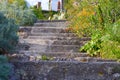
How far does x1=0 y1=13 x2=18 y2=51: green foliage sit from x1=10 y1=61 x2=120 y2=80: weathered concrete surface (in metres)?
0.47

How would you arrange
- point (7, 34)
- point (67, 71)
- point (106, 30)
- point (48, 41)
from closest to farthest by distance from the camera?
point (67, 71), point (7, 34), point (106, 30), point (48, 41)

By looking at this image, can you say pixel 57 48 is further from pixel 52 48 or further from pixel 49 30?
pixel 49 30

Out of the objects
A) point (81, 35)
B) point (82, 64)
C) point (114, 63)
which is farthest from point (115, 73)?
point (81, 35)

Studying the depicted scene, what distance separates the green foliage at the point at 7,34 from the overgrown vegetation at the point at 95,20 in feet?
5.96

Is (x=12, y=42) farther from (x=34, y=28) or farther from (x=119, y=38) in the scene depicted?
(x=34, y=28)

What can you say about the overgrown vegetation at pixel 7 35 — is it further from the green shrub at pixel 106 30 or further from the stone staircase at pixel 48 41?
the green shrub at pixel 106 30

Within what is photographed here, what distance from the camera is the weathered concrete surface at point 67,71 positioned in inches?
230

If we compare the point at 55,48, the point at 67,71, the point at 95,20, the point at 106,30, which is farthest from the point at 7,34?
the point at 95,20

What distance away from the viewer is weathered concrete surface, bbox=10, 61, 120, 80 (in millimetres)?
5836

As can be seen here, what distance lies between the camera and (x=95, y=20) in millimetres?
8906

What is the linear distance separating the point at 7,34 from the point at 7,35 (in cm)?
2

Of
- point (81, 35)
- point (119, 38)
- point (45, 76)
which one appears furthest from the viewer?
point (81, 35)

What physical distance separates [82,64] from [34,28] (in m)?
4.14

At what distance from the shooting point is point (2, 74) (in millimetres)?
5234
